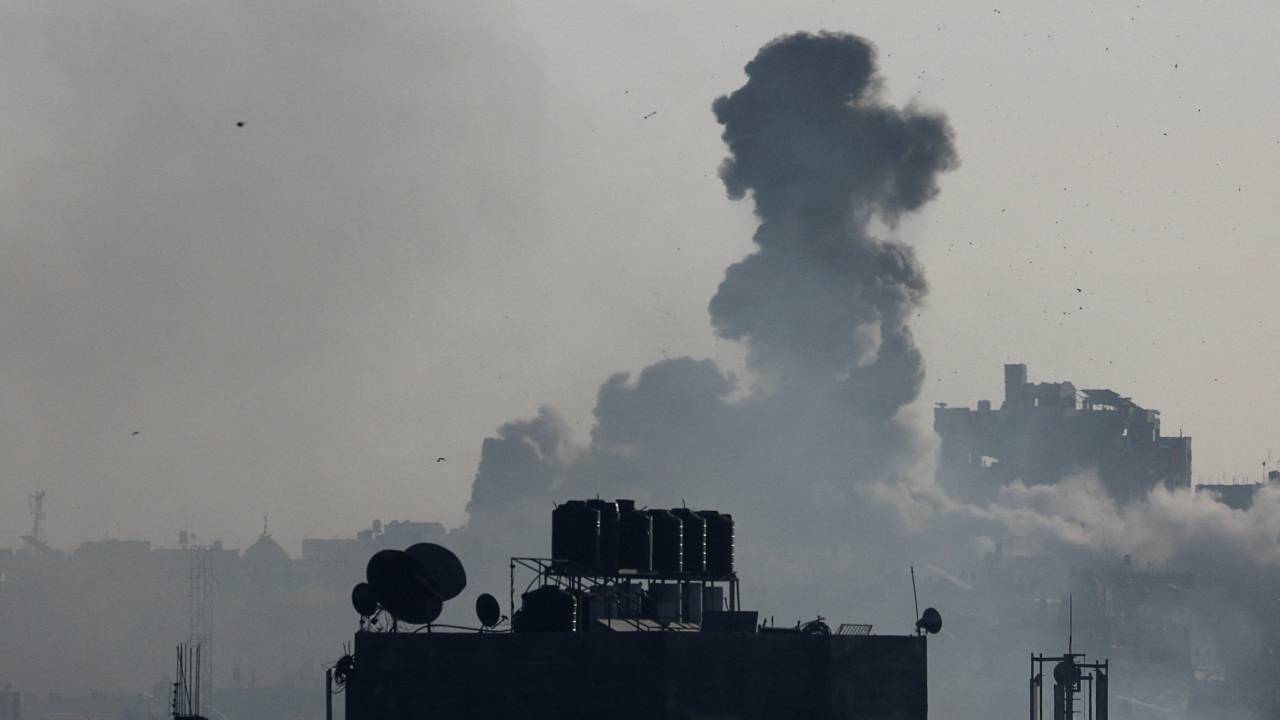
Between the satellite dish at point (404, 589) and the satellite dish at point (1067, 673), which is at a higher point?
the satellite dish at point (404, 589)

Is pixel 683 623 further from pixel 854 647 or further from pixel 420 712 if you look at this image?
pixel 420 712

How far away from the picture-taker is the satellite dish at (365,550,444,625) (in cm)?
10406

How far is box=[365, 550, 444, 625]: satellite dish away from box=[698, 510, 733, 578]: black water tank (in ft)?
58.8

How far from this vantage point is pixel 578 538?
378 ft

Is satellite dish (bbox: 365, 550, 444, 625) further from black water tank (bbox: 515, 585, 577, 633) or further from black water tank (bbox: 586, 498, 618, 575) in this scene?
black water tank (bbox: 586, 498, 618, 575)

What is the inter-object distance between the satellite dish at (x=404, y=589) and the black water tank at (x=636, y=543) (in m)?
13.1

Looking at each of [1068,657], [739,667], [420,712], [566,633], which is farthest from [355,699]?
[1068,657]

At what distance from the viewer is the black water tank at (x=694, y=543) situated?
11712 cm

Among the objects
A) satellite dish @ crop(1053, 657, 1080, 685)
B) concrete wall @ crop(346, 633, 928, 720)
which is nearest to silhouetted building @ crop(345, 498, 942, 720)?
concrete wall @ crop(346, 633, 928, 720)

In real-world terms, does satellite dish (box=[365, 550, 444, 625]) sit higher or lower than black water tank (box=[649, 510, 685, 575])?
lower

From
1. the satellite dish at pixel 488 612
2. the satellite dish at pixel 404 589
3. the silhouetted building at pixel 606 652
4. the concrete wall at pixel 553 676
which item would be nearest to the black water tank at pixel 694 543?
the silhouetted building at pixel 606 652

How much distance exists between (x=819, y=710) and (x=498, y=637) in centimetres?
1586

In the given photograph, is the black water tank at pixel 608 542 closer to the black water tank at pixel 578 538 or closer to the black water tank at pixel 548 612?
the black water tank at pixel 578 538

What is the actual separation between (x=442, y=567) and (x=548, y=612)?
17.5 ft
